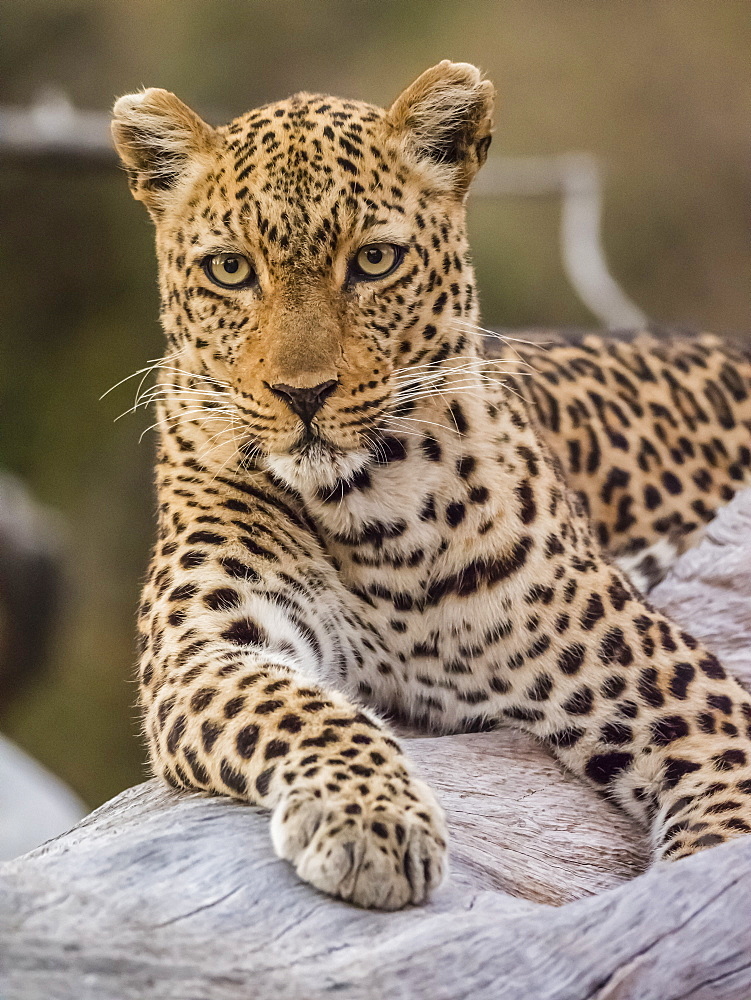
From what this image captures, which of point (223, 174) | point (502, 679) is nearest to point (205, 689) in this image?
point (502, 679)

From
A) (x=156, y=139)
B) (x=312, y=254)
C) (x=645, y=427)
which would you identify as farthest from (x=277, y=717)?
(x=645, y=427)

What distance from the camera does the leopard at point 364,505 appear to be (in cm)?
262

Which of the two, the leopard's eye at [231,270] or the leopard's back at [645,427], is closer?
the leopard's eye at [231,270]

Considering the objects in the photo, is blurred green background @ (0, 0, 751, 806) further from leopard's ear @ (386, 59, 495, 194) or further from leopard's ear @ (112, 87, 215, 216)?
leopard's ear @ (112, 87, 215, 216)

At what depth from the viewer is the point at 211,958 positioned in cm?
206

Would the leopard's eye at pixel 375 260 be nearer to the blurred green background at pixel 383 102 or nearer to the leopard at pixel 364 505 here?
the leopard at pixel 364 505

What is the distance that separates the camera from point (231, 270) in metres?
2.73

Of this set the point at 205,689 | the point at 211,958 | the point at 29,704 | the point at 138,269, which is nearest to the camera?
the point at 211,958

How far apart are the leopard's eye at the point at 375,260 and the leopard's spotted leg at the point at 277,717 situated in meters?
0.59

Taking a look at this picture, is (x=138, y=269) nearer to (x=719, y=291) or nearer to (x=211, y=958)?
(x=719, y=291)

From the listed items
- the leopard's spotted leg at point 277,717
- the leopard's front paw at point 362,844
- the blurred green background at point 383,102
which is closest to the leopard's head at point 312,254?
the leopard's spotted leg at point 277,717

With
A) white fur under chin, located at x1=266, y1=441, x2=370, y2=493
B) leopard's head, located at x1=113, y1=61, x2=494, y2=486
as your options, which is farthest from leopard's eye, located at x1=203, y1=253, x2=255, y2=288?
white fur under chin, located at x1=266, y1=441, x2=370, y2=493

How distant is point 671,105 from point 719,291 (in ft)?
2.36

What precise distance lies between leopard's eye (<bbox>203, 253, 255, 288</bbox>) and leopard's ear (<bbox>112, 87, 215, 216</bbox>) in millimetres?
267
